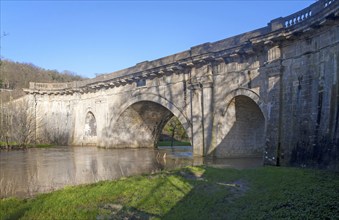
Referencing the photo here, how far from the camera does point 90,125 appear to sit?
113 ft

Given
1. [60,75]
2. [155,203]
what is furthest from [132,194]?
[60,75]

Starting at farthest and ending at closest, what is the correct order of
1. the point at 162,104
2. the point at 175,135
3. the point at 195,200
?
the point at 175,135 < the point at 162,104 < the point at 195,200

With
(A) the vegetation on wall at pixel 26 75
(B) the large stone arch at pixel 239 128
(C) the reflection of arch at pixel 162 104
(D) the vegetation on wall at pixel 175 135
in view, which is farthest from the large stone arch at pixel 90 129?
(A) the vegetation on wall at pixel 26 75

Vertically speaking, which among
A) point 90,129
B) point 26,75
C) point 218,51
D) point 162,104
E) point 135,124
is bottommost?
point 90,129

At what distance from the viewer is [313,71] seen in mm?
13219

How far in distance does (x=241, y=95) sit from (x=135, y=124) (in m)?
14.6

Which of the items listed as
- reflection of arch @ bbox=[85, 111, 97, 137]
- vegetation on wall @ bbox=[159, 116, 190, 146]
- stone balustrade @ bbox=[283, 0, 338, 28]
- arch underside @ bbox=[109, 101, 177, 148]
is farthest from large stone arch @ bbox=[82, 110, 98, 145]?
stone balustrade @ bbox=[283, 0, 338, 28]

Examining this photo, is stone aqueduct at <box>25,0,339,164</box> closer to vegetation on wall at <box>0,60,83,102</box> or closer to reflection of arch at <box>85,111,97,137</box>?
reflection of arch at <box>85,111,97,137</box>

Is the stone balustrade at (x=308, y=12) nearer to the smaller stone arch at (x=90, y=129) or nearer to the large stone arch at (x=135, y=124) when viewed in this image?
the large stone arch at (x=135, y=124)

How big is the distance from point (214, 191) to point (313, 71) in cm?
729

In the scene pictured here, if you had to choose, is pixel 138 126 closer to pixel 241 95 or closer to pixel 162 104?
pixel 162 104

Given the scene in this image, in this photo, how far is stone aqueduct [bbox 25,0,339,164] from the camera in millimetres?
12539

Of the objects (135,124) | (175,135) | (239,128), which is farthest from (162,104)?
(175,135)

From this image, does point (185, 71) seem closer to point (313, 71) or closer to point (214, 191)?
point (313, 71)
